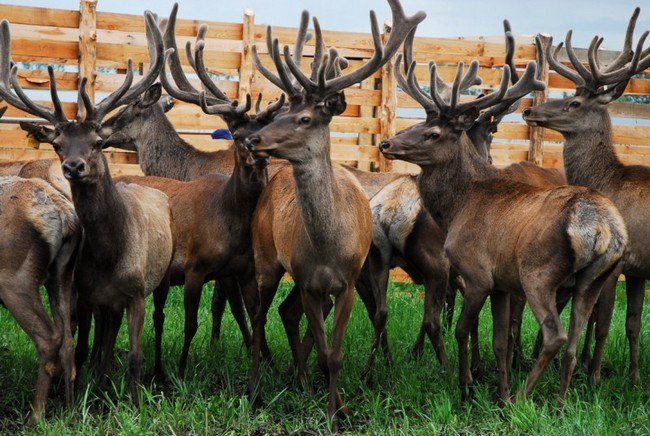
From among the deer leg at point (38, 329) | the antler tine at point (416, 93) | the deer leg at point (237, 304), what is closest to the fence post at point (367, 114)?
the deer leg at point (237, 304)

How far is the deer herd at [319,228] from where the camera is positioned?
19.8 ft

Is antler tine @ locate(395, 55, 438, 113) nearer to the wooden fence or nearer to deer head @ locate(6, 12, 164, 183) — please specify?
deer head @ locate(6, 12, 164, 183)

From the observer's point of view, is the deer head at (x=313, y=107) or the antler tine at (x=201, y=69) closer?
the deer head at (x=313, y=107)

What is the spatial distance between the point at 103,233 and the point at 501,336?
282 cm

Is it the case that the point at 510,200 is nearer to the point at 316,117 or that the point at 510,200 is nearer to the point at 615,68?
the point at 316,117

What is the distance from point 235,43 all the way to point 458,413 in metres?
8.15

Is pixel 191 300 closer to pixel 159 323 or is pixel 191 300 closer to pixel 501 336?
pixel 159 323

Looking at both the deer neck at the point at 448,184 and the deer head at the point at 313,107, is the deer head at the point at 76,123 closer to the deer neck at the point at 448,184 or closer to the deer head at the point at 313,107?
the deer head at the point at 313,107

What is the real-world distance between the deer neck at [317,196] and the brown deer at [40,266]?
4.90ft

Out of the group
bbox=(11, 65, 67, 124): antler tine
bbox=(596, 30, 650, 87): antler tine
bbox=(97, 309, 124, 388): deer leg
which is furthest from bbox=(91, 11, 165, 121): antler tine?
bbox=(596, 30, 650, 87): antler tine

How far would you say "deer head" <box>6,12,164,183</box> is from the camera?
607cm

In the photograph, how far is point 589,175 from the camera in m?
8.16

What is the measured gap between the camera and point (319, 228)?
20.5 ft

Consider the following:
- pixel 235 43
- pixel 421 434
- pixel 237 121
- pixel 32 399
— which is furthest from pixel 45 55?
pixel 421 434
